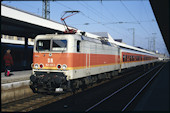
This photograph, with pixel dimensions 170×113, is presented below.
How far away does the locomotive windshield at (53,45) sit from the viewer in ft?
33.9

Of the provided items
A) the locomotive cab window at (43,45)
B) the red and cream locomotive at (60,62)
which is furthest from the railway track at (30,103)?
the locomotive cab window at (43,45)

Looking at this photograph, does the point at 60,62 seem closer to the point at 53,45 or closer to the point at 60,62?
the point at 60,62

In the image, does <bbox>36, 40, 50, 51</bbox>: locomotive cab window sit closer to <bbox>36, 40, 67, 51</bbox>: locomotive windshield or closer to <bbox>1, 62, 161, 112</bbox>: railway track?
<bbox>36, 40, 67, 51</bbox>: locomotive windshield

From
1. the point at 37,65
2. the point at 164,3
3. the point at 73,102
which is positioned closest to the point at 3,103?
the point at 37,65

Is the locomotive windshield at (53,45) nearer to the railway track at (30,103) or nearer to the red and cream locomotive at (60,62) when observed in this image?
the red and cream locomotive at (60,62)

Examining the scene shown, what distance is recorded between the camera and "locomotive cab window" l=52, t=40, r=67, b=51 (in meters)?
10.3

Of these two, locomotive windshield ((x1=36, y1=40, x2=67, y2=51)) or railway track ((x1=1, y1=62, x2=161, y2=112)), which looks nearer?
railway track ((x1=1, y1=62, x2=161, y2=112))

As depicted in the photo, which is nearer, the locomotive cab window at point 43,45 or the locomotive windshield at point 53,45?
the locomotive windshield at point 53,45

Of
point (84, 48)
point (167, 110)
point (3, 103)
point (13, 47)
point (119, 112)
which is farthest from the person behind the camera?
point (13, 47)

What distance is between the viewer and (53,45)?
10555mm

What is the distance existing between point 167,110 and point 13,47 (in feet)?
74.0

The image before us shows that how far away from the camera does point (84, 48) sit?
1143 centimetres

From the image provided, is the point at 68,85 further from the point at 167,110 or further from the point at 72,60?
the point at 167,110

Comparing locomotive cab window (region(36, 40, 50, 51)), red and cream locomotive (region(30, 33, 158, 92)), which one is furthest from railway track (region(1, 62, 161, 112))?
locomotive cab window (region(36, 40, 50, 51))
